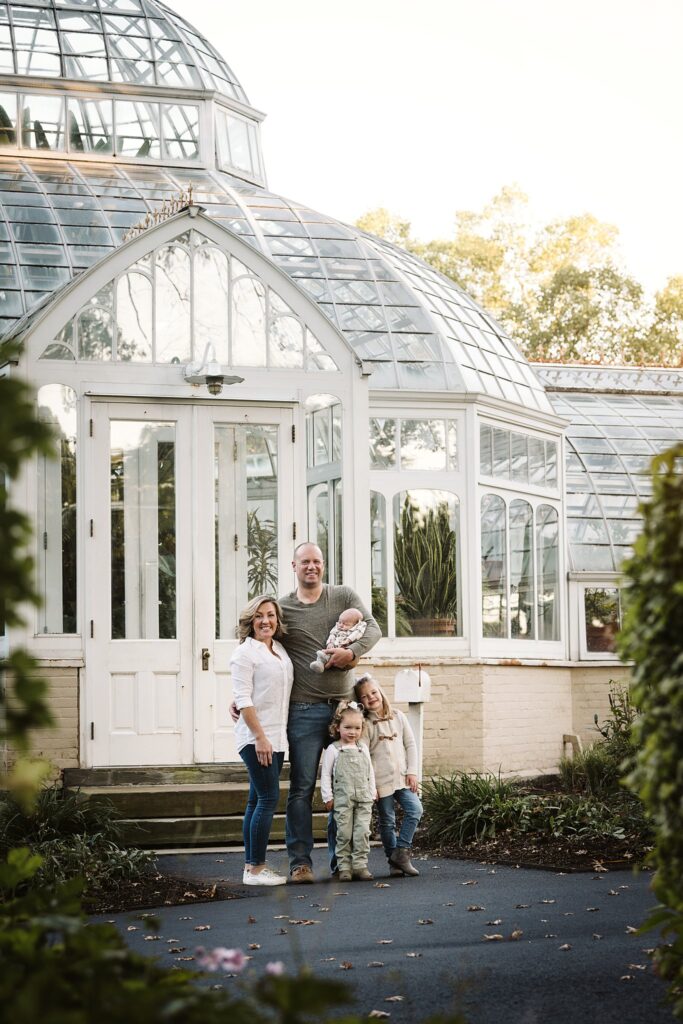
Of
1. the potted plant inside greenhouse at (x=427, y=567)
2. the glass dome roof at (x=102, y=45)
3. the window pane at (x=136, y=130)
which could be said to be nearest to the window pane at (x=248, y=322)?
the potted plant inside greenhouse at (x=427, y=567)

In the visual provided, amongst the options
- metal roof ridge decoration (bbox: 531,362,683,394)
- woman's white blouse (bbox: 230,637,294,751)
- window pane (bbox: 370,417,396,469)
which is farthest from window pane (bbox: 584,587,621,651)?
woman's white blouse (bbox: 230,637,294,751)

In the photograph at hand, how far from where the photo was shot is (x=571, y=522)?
17.2m

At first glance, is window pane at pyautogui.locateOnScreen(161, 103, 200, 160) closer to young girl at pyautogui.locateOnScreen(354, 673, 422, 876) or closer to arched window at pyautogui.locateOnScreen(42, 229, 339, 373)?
arched window at pyautogui.locateOnScreen(42, 229, 339, 373)

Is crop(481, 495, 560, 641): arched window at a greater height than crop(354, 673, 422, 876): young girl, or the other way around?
crop(481, 495, 560, 641): arched window

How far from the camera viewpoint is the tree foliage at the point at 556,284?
3400 centimetres

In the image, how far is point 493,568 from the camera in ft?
47.6

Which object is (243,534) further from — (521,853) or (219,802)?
(521,853)

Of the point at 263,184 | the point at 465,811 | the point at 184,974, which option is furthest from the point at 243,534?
the point at 184,974

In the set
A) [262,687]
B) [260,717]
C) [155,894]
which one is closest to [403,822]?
[260,717]

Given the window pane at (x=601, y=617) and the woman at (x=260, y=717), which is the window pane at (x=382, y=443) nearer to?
the window pane at (x=601, y=617)

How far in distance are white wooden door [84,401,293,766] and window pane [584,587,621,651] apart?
17.5 feet

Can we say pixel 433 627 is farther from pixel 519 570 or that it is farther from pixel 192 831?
pixel 192 831

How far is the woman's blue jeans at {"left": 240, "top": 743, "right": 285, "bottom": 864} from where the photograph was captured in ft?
27.4

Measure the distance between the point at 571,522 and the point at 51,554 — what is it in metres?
7.55
